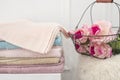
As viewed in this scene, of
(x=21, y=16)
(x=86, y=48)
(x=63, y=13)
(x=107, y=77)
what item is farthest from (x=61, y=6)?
(x=107, y=77)

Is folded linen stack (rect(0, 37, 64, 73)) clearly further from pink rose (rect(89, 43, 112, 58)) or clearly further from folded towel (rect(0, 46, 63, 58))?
pink rose (rect(89, 43, 112, 58))

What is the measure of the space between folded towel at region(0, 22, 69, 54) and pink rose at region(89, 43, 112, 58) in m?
0.14

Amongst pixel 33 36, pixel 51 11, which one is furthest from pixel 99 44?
pixel 51 11

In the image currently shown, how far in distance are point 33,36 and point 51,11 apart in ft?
1.11

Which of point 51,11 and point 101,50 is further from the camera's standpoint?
point 51,11

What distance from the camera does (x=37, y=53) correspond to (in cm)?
76

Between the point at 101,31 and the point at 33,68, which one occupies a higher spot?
the point at 101,31

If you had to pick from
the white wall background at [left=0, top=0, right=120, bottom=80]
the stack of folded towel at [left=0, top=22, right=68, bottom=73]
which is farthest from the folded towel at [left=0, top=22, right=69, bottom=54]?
the white wall background at [left=0, top=0, right=120, bottom=80]

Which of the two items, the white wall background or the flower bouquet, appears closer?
the flower bouquet

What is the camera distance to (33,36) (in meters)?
0.78

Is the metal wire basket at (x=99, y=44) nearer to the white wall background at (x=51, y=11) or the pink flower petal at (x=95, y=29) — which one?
the pink flower petal at (x=95, y=29)

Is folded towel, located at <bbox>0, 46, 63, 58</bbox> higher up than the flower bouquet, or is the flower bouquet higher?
the flower bouquet

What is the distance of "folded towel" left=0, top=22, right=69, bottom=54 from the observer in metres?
0.76

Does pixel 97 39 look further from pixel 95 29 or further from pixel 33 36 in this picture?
pixel 33 36
